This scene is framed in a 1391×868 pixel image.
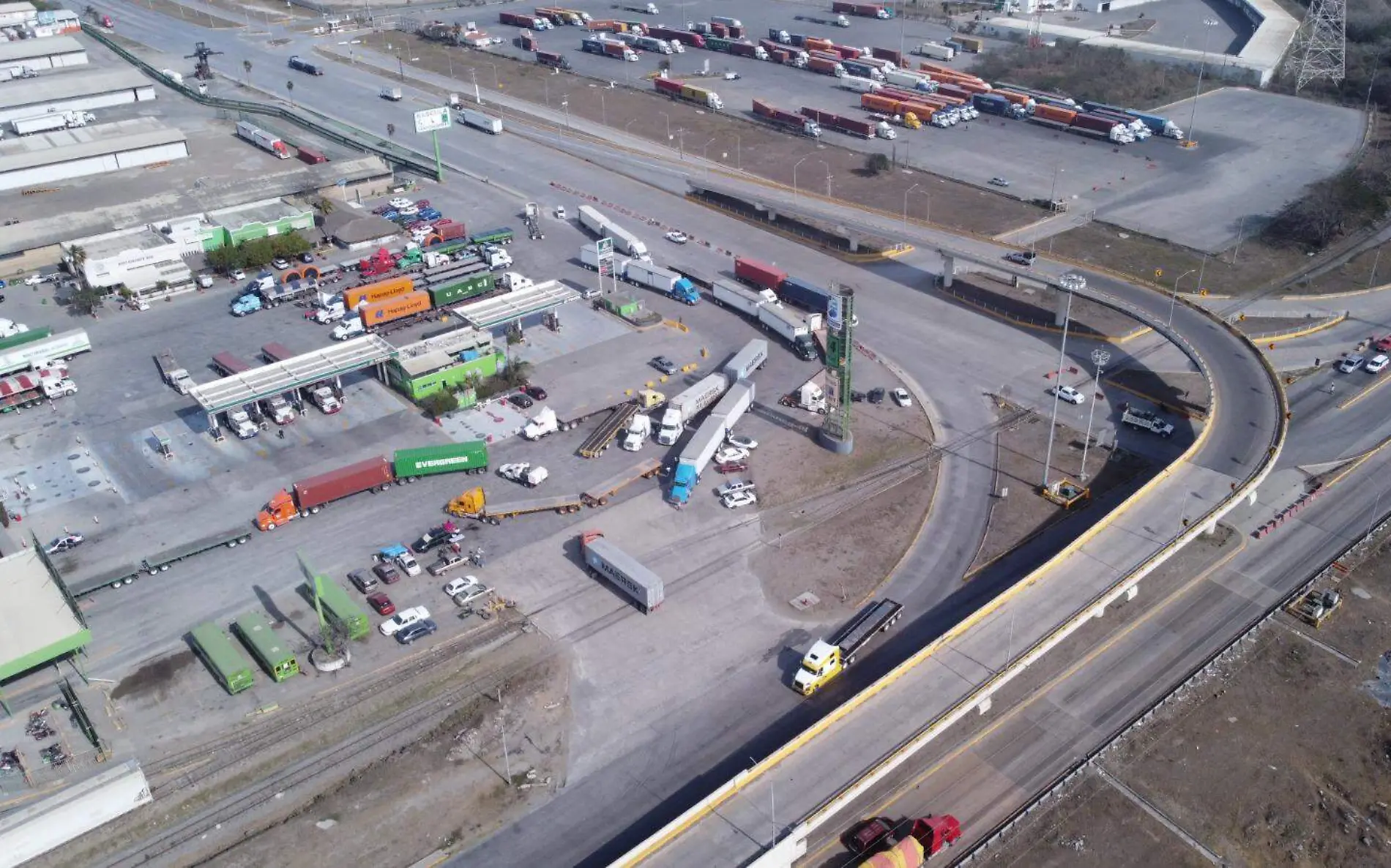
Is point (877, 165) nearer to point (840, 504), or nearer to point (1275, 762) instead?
point (840, 504)

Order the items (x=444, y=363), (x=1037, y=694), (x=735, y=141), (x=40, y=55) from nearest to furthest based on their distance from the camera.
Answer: (x=1037, y=694) → (x=444, y=363) → (x=735, y=141) → (x=40, y=55)

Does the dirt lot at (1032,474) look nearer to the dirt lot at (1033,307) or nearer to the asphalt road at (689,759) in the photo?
the asphalt road at (689,759)

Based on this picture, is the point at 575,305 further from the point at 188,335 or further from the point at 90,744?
the point at 90,744

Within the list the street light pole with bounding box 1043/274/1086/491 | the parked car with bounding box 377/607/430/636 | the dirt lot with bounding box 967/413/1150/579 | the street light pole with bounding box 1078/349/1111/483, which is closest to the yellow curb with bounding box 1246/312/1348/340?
the street light pole with bounding box 1078/349/1111/483

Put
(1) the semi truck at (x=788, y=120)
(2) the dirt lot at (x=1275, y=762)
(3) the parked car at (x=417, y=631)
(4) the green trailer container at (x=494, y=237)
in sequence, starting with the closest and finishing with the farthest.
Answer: (2) the dirt lot at (x=1275, y=762), (3) the parked car at (x=417, y=631), (4) the green trailer container at (x=494, y=237), (1) the semi truck at (x=788, y=120)

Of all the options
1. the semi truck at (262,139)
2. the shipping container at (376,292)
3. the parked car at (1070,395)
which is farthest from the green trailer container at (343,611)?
the semi truck at (262,139)

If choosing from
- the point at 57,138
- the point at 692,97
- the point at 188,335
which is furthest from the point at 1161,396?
the point at 57,138

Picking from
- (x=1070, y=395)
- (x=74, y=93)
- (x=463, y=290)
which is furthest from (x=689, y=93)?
(x=1070, y=395)
